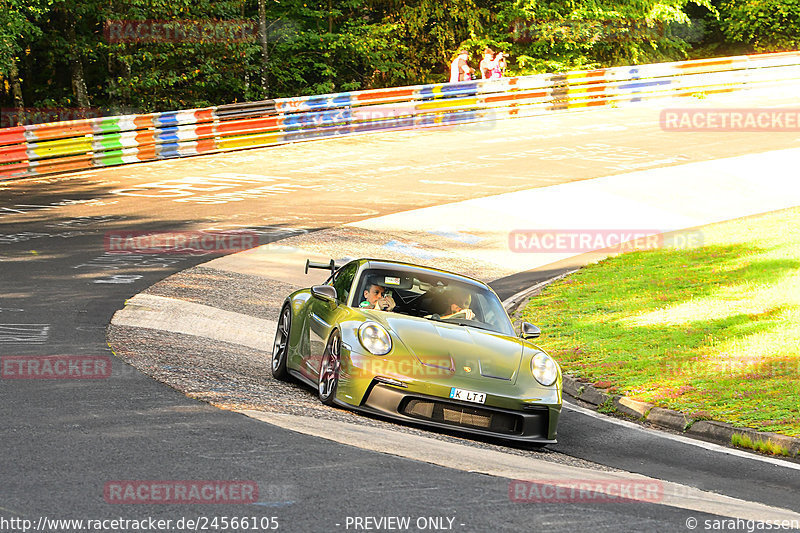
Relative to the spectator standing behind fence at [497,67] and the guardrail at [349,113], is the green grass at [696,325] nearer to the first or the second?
the guardrail at [349,113]

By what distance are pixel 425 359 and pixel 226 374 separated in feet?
7.66

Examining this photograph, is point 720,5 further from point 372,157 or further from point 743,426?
point 743,426

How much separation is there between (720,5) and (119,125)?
34.8 meters

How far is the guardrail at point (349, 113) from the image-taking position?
2591 centimetres

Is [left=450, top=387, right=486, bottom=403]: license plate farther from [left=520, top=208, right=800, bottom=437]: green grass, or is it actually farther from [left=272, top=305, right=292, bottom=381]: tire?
[left=520, top=208, right=800, bottom=437]: green grass

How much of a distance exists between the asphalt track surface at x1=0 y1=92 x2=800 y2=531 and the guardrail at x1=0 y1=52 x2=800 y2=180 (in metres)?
0.98

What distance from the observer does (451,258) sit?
19.8 meters

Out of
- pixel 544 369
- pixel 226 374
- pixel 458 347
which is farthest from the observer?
pixel 226 374

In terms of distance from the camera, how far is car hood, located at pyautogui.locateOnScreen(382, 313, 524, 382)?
8.71 m

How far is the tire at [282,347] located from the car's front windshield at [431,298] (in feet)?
3.93

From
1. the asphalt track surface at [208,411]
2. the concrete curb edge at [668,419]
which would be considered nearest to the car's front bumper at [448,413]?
the asphalt track surface at [208,411]

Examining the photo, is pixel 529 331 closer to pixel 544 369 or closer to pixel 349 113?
pixel 544 369

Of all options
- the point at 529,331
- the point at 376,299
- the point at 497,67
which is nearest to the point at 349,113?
the point at 497,67

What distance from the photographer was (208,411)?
8070mm
